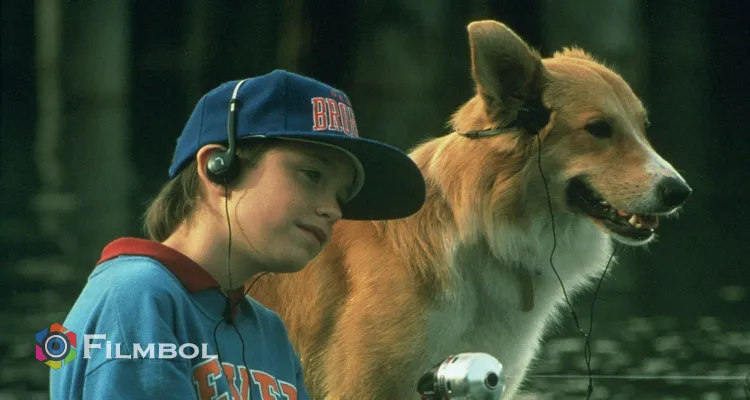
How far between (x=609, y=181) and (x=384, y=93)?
3454 mm

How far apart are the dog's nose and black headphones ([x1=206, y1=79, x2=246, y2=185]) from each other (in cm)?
136

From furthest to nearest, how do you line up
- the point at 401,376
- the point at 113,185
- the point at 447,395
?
the point at 113,185
the point at 401,376
the point at 447,395

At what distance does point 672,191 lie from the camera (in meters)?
2.71

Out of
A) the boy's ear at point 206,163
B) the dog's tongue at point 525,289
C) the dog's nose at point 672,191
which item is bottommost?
the dog's tongue at point 525,289

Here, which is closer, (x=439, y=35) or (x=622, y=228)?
(x=622, y=228)

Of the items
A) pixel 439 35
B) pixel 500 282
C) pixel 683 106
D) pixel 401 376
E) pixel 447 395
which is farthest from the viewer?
pixel 439 35

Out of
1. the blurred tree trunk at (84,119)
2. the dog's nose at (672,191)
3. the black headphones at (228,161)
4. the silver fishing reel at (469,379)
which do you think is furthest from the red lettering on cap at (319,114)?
the blurred tree trunk at (84,119)

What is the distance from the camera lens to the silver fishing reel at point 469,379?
140 cm

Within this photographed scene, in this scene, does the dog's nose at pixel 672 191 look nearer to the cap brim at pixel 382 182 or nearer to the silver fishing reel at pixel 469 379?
the cap brim at pixel 382 182

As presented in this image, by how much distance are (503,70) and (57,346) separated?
149cm

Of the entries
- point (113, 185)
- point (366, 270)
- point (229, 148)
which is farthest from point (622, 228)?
point (113, 185)

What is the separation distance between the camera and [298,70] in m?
6.05

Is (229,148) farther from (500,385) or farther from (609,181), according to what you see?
(609,181)

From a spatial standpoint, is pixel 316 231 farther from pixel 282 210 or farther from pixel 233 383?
pixel 233 383
